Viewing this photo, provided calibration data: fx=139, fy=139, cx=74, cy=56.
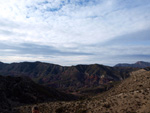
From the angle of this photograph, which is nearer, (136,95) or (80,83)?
(136,95)

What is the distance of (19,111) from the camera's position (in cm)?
3603

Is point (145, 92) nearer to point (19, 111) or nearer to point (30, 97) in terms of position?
point (19, 111)

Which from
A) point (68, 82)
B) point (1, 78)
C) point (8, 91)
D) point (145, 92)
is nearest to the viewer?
point (145, 92)

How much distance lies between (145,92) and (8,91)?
50.8 metres

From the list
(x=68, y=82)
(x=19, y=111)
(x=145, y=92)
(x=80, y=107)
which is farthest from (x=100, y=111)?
(x=68, y=82)

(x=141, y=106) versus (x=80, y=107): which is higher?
(x=141, y=106)

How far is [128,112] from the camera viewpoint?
20.5 m

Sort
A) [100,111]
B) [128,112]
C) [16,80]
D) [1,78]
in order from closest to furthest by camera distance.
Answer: [128,112] → [100,111] → [1,78] → [16,80]

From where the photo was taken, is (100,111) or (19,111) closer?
(100,111)

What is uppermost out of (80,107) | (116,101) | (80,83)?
(116,101)

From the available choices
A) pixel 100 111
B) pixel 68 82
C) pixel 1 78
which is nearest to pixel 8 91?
pixel 1 78

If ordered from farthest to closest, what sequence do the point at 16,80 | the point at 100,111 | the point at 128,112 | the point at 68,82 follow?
1. the point at 68,82
2. the point at 16,80
3. the point at 100,111
4. the point at 128,112

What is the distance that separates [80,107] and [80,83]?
170 metres

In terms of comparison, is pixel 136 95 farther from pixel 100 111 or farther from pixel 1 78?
pixel 1 78
